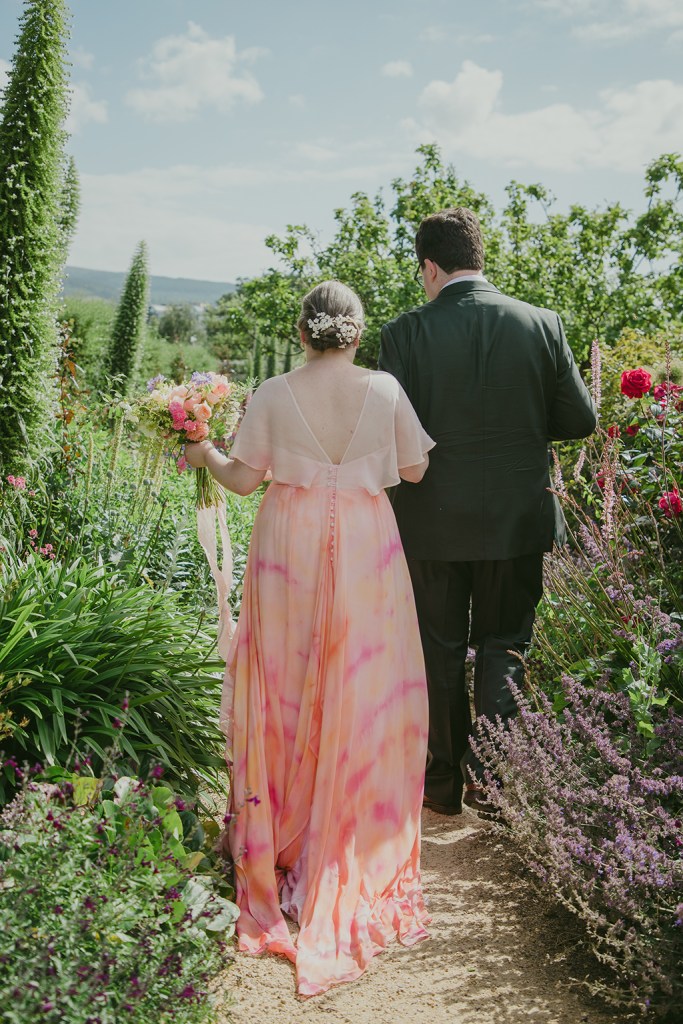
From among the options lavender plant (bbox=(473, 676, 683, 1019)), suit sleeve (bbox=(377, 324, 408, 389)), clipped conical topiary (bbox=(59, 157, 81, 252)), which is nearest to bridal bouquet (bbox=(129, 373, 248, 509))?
suit sleeve (bbox=(377, 324, 408, 389))

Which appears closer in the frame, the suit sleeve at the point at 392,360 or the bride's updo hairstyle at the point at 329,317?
the bride's updo hairstyle at the point at 329,317

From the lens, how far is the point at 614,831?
278 cm

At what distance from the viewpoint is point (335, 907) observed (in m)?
3.00

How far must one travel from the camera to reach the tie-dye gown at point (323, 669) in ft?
10.4

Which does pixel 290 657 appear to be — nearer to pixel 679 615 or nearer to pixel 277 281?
pixel 679 615

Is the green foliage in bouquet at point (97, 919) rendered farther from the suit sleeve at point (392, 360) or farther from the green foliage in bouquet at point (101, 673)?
the suit sleeve at point (392, 360)

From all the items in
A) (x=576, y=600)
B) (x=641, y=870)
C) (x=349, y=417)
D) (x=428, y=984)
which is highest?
(x=349, y=417)

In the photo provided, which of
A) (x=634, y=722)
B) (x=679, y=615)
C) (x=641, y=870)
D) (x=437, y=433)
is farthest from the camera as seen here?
→ (x=437, y=433)

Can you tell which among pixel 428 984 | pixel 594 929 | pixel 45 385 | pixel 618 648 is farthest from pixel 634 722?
pixel 45 385

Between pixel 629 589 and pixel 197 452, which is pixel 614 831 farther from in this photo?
pixel 197 452

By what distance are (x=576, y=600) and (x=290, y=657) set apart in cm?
140

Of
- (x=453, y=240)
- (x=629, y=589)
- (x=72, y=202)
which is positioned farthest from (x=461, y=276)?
(x=72, y=202)

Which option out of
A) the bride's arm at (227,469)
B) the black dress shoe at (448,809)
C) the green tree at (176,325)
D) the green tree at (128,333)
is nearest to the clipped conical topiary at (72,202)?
the green tree at (128,333)

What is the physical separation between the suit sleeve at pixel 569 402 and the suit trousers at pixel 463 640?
1.84ft
